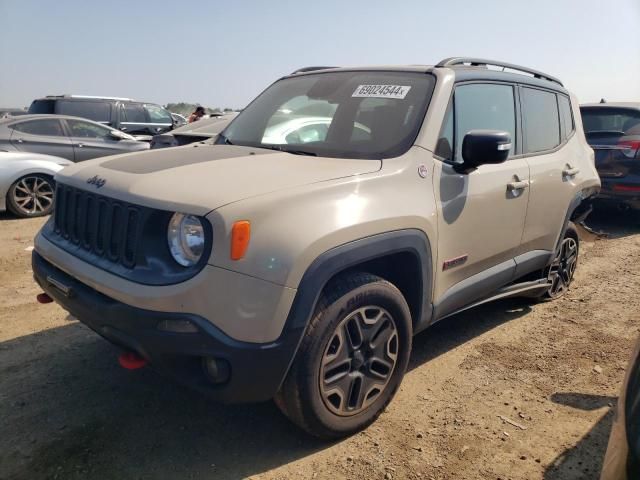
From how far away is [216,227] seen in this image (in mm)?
2121

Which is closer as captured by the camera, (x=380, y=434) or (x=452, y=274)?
(x=380, y=434)

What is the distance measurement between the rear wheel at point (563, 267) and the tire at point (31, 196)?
264 inches

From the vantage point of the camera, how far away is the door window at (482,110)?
3.23m

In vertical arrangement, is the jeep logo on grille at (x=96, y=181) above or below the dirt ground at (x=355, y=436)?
above

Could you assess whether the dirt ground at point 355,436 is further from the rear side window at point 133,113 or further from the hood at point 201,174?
the rear side window at point 133,113

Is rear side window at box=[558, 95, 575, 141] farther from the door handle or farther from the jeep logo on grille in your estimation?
the jeep logo on grille

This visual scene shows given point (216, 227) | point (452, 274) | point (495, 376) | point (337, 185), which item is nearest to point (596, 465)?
point (495, 376)

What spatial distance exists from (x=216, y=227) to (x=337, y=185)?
25.1 inches

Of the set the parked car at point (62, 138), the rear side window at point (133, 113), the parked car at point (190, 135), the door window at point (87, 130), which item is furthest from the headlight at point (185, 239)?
the rear side window at point (133, 113)

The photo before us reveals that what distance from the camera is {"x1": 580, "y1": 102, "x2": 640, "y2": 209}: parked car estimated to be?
7.14m

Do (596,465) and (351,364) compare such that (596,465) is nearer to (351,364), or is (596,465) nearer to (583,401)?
(583,401)

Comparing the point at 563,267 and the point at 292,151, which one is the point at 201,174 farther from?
the point at 563,267

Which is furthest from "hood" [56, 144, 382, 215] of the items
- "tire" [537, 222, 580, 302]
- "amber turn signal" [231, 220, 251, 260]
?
"tire" [537, 222, 580, 302]

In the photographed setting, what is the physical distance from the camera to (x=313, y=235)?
2.25 metres
